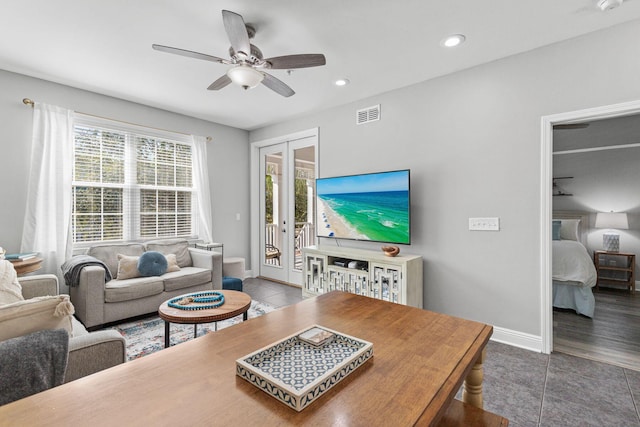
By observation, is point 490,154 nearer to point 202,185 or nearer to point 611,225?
point 611,225

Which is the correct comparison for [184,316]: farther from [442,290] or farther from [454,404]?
[442,290]

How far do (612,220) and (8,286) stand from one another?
6933 millimetres

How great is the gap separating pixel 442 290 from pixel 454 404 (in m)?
2.11

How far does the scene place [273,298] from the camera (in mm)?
4164

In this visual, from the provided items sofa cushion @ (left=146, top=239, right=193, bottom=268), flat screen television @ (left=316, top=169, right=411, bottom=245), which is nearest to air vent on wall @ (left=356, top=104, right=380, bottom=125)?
flat screen television @ (left=316, top=169, right=411, bottom=245)

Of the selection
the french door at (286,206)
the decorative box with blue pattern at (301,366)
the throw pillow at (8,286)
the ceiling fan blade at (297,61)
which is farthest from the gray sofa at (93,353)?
the french door at (286,206)

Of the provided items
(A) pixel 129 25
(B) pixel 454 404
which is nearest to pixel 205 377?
(B) pixel 454 404

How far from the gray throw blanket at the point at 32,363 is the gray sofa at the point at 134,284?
2157 mm

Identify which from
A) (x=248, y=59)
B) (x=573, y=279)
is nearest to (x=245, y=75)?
(x=248, y=59)

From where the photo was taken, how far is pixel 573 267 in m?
3.40

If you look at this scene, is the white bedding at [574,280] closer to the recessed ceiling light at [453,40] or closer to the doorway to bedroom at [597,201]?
the doorway to bedroom at [597,201]

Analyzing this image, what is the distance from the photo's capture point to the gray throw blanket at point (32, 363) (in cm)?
101

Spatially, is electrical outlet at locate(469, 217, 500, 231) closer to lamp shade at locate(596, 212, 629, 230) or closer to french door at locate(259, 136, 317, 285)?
french door at locate(259, 136, 317, 285)

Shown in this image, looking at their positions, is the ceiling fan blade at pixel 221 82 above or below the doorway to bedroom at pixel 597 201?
above
